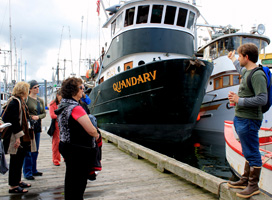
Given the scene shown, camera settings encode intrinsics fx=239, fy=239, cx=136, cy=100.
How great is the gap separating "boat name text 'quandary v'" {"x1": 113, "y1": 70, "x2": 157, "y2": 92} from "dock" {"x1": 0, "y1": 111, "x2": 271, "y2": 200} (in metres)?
3.60

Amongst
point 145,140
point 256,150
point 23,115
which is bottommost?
point 145,140

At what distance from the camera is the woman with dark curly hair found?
2.11 metres

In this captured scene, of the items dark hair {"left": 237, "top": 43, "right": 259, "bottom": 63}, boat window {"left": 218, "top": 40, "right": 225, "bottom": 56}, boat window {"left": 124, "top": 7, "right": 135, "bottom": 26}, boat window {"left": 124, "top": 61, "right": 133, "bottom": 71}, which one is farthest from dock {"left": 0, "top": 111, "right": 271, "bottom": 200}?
boat window {"left": 218, "top": 40, "right": 225, "bottom": 56}

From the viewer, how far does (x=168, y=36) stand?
9.31m

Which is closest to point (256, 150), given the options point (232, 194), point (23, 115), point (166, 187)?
point (232, 194)

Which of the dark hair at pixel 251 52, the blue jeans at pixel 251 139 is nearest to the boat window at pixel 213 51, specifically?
the dark hair at pixel 251 52

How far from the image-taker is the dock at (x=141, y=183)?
2920 mm

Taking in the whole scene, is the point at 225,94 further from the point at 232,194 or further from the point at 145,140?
the point at 232,194

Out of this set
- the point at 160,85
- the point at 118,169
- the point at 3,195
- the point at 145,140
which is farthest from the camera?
the point at 145,140

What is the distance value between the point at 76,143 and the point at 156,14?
8.27m

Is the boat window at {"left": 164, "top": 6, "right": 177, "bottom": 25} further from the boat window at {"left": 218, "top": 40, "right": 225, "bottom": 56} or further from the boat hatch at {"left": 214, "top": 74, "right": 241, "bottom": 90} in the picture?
the boat window at {"left": 218, "top": 40, "right": 225, "bottom": 56}

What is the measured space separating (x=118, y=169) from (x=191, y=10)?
8.08 metres

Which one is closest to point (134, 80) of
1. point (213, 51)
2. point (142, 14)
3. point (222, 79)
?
point (142, 14)

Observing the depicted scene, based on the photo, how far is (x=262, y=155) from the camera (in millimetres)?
3912
